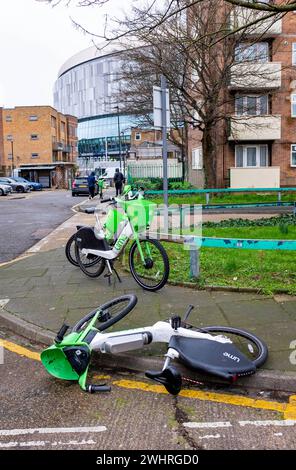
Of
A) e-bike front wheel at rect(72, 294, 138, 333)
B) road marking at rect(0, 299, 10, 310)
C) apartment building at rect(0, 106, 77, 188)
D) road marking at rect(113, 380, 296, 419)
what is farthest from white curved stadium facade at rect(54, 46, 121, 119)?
road marking at rect(113, 380, 296, 419)

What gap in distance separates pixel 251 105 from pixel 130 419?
2363 cm

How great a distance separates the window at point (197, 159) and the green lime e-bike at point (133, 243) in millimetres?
23956

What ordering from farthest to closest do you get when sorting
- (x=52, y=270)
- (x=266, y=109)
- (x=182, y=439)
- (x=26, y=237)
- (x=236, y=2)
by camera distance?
(x=266, y=109) < (x=26, y=237) < (x=52, y=270) < (x=236, y=2) < (x=182, y=439)

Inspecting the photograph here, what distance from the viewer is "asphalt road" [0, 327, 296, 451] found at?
9.86ft

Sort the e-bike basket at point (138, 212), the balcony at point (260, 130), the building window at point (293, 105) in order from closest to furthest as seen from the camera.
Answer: the e-bike basket at point (138, 212), the balcony at point (260, 130), the building window at point (293, 105)

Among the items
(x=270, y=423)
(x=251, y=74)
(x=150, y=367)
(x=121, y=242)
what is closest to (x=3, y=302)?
(x=121, y=242)

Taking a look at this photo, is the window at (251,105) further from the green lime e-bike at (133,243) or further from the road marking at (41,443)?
the road marking at (41,443)

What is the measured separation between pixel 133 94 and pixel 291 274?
18.0m

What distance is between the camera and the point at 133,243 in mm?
6648

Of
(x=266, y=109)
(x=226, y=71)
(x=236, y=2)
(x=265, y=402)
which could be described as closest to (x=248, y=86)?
(x=226, y=71)

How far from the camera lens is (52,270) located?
7973 millimetres

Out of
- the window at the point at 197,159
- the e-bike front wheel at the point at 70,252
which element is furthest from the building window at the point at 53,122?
the e-bike front wheel at the point at 70,252

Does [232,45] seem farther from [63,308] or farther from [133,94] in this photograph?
[63,308]

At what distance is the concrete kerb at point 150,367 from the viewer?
373 cm
